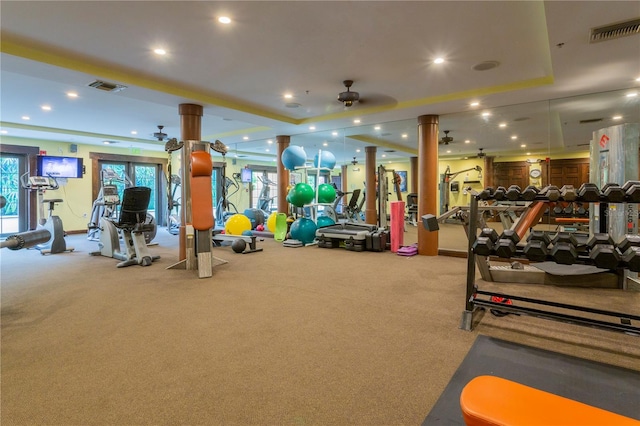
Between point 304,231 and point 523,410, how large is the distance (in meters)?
6.35

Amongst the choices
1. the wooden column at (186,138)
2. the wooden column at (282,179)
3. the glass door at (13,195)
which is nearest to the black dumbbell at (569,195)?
the wooden column at (186,138)

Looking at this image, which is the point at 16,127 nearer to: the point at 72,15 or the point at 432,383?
the point at 72,15

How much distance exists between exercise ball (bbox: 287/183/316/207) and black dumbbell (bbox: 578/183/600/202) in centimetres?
515

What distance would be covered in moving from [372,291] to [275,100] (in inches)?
147

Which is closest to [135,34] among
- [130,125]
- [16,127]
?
[130,125]

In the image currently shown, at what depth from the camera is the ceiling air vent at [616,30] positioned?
2926 mm

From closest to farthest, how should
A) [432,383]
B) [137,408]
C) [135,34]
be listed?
1. [137,408]
2. [432,383]
3. [135,34]

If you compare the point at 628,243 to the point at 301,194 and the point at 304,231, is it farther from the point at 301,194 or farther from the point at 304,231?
the point at 304,231

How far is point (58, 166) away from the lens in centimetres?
814

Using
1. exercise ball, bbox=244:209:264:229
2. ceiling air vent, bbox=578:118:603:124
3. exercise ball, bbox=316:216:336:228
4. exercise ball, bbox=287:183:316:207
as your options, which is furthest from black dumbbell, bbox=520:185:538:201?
exercise ball, bbox=244:209:264:229

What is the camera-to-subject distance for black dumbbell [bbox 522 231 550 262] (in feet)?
8.16

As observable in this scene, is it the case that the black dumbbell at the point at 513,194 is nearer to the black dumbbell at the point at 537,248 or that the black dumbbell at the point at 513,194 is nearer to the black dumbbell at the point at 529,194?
the black dumbbell at the point at 529,194

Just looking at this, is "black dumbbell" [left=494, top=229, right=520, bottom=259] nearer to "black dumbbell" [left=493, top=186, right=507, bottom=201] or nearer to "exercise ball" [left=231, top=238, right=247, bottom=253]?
"black dumbbell" [left=493, top=186, right=507, bottom=201]

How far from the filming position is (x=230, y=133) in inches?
353
